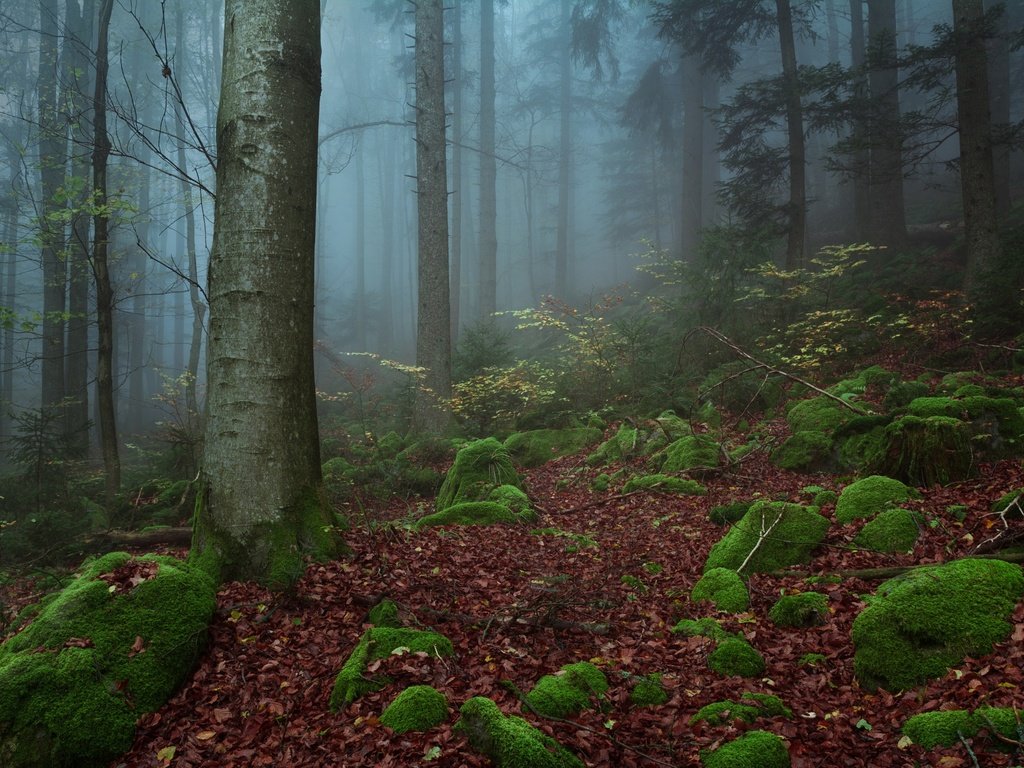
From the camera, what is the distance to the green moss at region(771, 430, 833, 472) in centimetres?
760

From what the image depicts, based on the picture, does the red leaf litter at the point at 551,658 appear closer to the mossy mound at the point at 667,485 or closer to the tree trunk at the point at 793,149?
the mossy mound at the point at 667,485

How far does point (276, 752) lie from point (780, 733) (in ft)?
8.49

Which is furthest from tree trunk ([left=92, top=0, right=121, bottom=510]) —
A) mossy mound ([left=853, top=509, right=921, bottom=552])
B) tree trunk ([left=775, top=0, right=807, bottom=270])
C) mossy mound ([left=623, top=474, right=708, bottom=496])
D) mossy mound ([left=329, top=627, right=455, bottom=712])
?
tree trunk ([left=775, top=0, right=807, bottom=270])

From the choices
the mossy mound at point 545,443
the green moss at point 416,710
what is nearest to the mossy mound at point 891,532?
the green moss at point 416,710

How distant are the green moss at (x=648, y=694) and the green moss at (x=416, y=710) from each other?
110cm

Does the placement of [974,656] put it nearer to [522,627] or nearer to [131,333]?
[522,627]

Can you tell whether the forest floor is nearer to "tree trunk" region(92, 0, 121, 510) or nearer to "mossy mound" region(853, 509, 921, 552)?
"mossy mound" region(853, 509, 921, 552)

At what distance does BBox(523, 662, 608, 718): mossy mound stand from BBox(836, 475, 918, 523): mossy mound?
3413 millimetres

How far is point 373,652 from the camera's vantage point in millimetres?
3600

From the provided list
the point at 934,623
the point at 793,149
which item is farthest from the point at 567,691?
the point at 793,149

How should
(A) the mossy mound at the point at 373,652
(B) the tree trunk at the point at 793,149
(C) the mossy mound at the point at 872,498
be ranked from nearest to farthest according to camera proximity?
(A) the mossy mound at the point at 373,652
(C) the mossy mound at the point at 872,498
(B) the tree trunk at the point at 793,149

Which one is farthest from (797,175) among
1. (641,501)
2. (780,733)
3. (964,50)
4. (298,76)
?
(780,733)

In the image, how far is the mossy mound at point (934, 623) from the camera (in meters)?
3.40

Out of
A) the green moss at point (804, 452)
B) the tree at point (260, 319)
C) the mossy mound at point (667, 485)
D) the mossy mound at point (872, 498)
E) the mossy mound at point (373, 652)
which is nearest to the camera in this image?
the mossy mound at point (373, 652)
